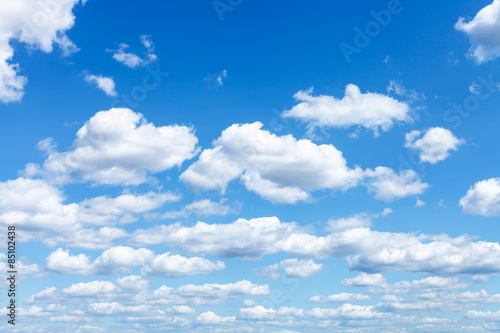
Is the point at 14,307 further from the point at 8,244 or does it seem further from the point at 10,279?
the point at 8,244

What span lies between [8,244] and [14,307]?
31046 mm

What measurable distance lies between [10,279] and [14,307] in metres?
16.5

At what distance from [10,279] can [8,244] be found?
15.0 meters

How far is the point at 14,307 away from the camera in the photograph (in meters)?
131

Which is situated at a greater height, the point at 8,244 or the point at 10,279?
the point at 8,244

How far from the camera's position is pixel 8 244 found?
123 meters

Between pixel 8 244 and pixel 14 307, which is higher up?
pixel 8 244

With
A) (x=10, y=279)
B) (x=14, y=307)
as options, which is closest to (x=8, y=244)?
(x=10, y=279)

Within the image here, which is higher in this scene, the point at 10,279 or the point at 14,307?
the point at 10,279

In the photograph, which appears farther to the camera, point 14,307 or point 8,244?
point 14,307

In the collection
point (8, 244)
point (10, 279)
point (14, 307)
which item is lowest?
point (14, 307)

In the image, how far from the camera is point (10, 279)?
124 m
